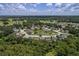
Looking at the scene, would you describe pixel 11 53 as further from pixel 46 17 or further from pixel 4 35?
pixel 46 17

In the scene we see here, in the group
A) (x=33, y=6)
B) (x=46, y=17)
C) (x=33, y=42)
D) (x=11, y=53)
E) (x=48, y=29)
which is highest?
(x=33, y=6)

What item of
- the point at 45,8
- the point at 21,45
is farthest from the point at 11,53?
the point at 45,8

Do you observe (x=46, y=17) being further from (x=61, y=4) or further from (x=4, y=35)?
(x=4, y=35)

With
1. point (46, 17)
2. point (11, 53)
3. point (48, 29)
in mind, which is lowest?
point (11, 53)

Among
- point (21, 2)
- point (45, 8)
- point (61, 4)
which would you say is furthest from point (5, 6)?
point (61, 4)

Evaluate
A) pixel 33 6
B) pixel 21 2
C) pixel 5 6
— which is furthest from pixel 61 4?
pixel 5 6

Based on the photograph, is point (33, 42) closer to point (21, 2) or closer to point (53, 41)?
point (53, 41)

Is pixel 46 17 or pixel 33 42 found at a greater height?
pixel 46 17

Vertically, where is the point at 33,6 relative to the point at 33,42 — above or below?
above
